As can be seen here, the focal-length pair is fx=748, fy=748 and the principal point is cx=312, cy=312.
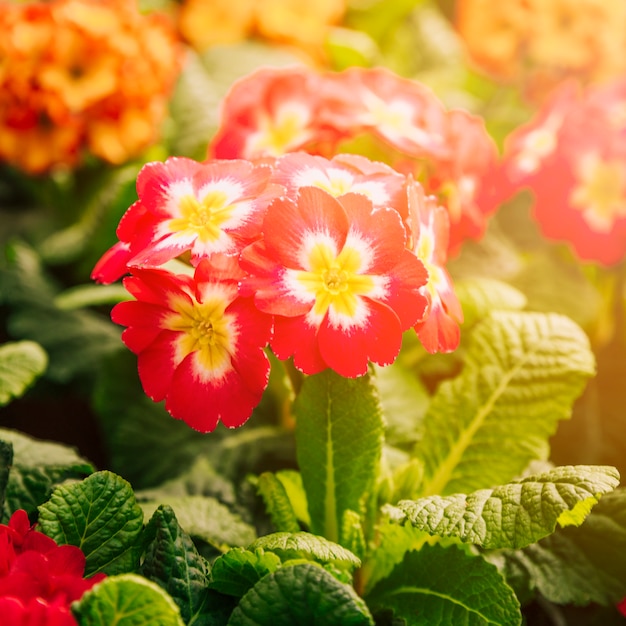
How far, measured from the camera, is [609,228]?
117 centimetres

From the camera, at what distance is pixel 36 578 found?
0.60 meters

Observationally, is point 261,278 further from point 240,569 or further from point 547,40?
point 547,40

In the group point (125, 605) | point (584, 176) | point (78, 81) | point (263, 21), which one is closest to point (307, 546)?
point (125, 605)

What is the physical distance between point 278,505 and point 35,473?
0.28 metres

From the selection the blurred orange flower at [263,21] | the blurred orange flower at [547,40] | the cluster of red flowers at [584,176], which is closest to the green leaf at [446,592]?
the cluster of red flowers at [584,176]

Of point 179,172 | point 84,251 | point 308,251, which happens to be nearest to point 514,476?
point 308,251

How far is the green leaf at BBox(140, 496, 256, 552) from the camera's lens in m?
0.80

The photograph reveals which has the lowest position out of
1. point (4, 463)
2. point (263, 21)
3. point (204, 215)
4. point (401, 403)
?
point (401, 403)

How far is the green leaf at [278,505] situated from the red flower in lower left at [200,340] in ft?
0.44

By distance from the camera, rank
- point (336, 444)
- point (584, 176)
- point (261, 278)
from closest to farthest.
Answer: point (261, 278)
point (336, 444)
point (584, 176)

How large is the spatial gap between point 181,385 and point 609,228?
0.78m

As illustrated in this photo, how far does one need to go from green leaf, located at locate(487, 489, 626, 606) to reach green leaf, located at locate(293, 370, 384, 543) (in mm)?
200

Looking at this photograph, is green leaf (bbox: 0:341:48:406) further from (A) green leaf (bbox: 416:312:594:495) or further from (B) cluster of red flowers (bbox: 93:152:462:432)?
(A) green leaf (bbox: 416:312:594:495)

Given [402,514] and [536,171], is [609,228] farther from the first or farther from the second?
[402,514]
